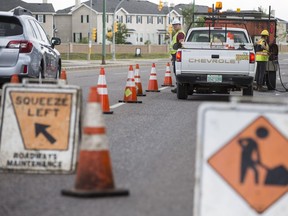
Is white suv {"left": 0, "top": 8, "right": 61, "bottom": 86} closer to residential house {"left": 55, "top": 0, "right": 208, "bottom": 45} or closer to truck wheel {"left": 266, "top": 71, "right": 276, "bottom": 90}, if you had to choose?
truck wheel {"left": 266, "top": 71, "right": 276, "bottom": 90}

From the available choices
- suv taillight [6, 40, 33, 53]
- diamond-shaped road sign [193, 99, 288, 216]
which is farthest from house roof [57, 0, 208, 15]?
diamond-shaped road sign [193, 99, 288, 216]

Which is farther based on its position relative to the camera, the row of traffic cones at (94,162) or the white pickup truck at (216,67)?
the white pickup truck at (216,67)

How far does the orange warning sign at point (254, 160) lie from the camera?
18.0 ft

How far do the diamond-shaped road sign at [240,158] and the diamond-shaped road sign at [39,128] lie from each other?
9.78 ft

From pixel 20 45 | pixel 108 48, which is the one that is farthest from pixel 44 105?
pixel 108 48

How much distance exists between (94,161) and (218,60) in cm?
1169

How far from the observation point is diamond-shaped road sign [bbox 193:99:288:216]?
5.50 metres

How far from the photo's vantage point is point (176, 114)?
15.4 m

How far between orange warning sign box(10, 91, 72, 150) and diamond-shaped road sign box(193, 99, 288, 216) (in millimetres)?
3038

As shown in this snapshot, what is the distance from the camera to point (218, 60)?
18359 millimetres

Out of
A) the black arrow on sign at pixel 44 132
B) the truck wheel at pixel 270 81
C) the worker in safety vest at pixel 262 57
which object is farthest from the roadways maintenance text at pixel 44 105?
the truck wheel at pixel 270 81

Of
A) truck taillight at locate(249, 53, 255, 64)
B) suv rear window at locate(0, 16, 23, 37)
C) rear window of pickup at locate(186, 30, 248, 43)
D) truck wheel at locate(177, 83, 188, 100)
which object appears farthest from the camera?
rear window of pickup at locate(186, 30, 248, 43)

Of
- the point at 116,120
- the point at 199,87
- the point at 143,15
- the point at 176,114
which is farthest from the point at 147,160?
the point at 143,15

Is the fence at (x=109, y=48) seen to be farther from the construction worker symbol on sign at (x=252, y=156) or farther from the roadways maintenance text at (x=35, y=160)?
the construction worker symbol on sign at (x=252, y=156)
